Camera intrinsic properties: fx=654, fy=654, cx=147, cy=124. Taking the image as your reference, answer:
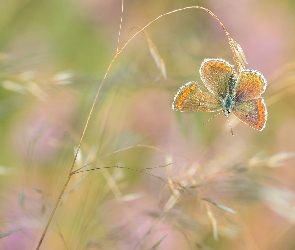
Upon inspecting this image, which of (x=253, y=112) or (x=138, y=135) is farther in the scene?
(x=138, y=135)

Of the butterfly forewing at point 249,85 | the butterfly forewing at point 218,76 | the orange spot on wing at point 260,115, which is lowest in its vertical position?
the orange spot on wing at point 260,115

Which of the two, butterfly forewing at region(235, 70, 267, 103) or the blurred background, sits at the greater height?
the blurred background

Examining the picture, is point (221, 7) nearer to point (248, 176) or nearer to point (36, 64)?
point (36, 64)

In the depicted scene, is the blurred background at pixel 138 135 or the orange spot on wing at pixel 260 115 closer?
the orange spot on wing at pixel 260 115

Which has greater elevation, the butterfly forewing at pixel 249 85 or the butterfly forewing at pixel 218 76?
the butterfly forewing at pixel 218 76

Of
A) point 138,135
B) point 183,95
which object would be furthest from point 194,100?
point 138,135

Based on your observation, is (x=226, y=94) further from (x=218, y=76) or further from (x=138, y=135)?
(x=138, y=135)

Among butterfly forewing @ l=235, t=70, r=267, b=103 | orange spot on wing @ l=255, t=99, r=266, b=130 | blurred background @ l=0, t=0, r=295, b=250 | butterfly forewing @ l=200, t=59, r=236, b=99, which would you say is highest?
Answer: blurred background @ l=0, t=0, r=295, b=250
